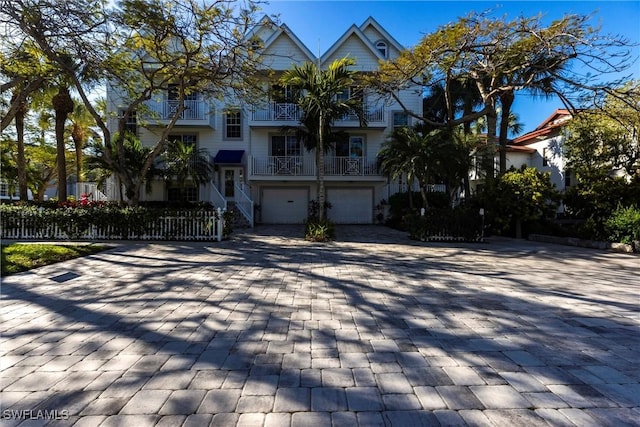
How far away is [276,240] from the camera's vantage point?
1288cm

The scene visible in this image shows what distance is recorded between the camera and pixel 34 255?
796cm

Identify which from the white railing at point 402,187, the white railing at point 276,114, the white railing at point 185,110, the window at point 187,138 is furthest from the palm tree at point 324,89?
the window at point 187,138

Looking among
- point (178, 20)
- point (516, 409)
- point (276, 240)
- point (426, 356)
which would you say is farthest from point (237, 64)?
point (516, 409)

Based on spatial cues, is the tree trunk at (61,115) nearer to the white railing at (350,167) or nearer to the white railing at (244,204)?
the white railing at (244,204)

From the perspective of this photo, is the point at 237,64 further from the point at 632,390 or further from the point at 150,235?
the point at 632,390

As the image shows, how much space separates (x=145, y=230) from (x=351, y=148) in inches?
496

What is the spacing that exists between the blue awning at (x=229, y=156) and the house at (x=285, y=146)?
0.06 meters

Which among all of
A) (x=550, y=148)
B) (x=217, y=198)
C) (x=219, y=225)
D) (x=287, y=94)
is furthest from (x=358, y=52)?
(x=550, y=148)

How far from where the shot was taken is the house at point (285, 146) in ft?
62.7

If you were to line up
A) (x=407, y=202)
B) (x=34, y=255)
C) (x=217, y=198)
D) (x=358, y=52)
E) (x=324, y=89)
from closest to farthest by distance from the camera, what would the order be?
(x=34, y=255) < (x=324, y=89) < (x=407, y=202) < (x=217, y=198) < (x=358, y=52)

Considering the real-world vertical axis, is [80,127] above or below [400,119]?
below

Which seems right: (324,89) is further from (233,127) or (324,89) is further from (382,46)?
(382,46)

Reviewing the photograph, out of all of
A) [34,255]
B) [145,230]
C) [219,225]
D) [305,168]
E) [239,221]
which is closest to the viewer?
[34,255]

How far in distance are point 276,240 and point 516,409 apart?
428 inches
